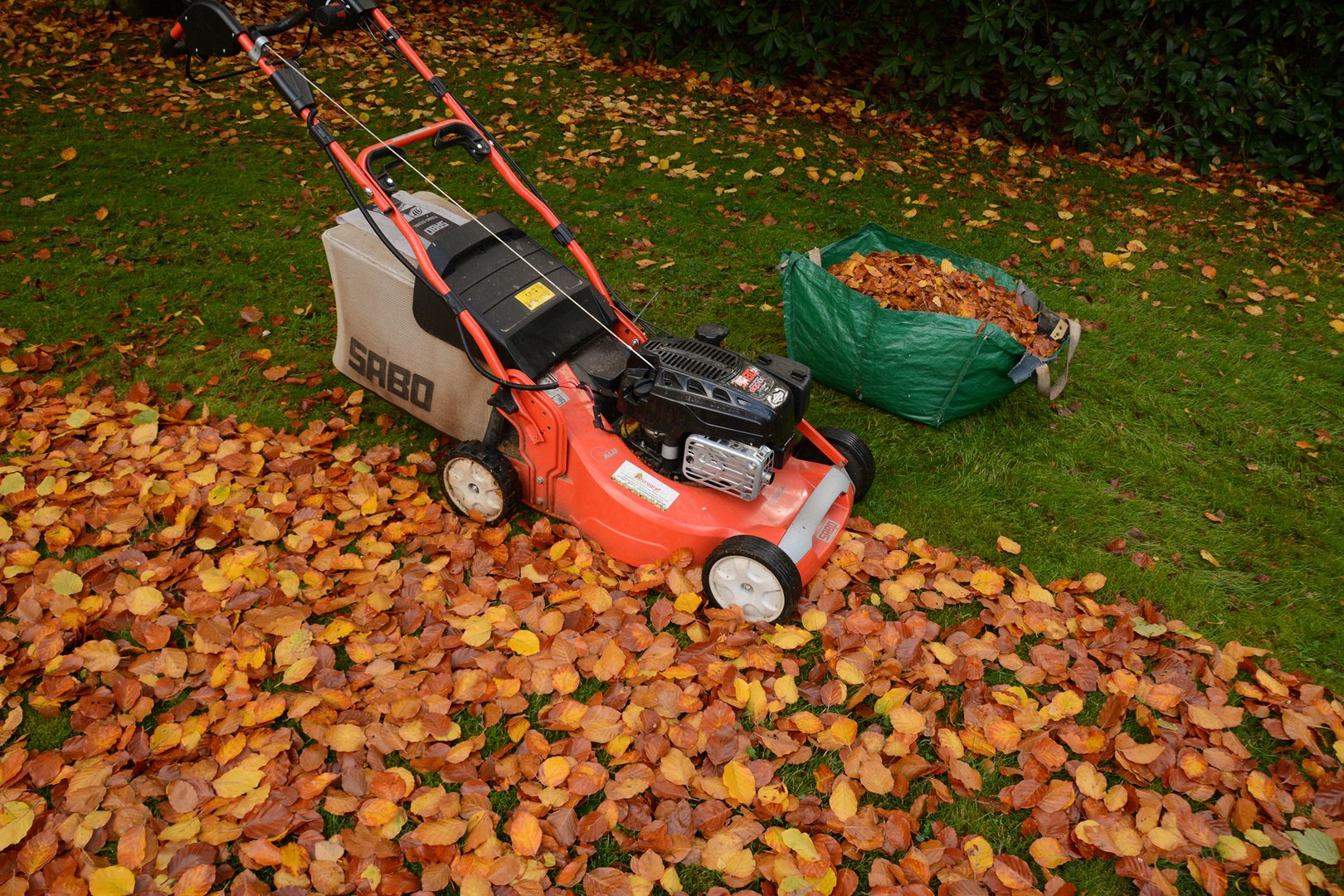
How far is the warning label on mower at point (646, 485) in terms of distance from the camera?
2.94 meters

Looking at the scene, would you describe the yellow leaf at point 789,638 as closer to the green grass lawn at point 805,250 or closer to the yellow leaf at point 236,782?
the green grass lawn at point 805,250

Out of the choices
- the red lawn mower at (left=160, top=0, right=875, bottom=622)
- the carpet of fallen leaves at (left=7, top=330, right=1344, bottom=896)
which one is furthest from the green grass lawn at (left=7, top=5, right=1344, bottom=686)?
the red lawn mower at (left=160, top=0, right=875, bottom=622)

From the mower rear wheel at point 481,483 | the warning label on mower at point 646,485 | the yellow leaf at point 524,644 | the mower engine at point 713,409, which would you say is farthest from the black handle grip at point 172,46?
the yellow leaf at point 524,644

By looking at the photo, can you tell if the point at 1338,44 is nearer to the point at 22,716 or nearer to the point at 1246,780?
the point at 1246,780

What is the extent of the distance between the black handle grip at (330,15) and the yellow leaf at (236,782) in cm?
264

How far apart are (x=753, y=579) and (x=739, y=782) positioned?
26.5 inches

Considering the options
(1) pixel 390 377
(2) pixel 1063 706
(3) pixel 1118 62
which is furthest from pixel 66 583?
(3) pixel 1118 62

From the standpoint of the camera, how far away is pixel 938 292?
388 centimetres

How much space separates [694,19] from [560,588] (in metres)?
5.48

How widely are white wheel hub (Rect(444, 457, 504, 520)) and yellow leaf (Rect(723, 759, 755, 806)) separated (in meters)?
1.29

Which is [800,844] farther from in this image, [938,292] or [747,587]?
[938,292]

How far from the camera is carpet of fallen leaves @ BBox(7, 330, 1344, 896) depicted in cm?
225

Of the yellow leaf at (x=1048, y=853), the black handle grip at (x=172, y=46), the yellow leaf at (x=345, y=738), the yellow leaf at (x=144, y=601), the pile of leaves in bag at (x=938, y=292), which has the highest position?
the black handle grip at (x=172, y=46)

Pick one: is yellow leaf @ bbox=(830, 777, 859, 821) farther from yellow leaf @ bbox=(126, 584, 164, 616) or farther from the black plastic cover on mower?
yellow leaf @ bbox=(126, 584, 164, 616)
